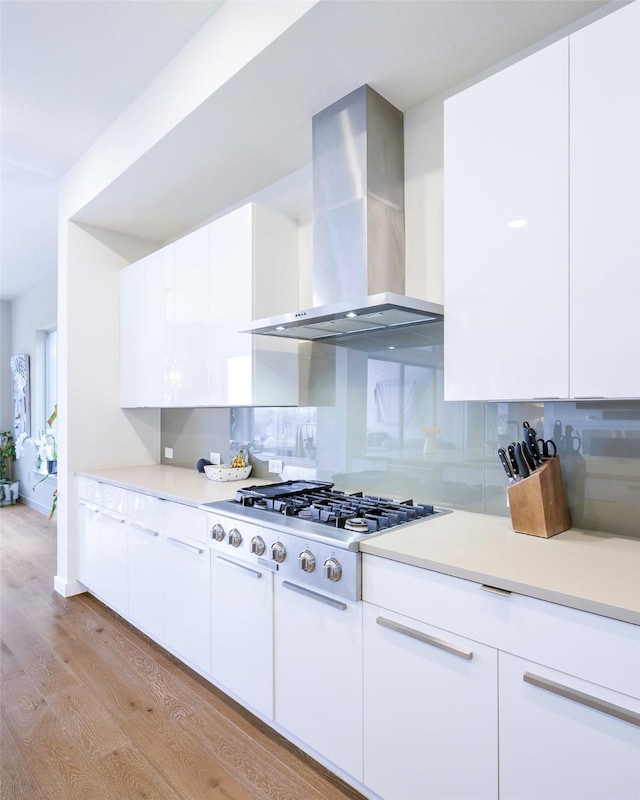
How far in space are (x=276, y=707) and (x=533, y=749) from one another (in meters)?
1.00

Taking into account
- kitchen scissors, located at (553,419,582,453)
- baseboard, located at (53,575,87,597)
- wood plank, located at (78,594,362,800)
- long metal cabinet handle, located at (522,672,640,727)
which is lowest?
wood plank, located at (78,594,362,800)

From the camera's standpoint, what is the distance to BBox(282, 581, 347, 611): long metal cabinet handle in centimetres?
160

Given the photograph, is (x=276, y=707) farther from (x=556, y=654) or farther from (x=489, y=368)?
(x=489, y=368)

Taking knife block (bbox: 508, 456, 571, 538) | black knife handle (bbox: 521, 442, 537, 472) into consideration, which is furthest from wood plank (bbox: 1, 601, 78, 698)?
black knife handle (bbox: 521, 442, 537, 472)

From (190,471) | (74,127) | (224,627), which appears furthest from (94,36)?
(224,627)

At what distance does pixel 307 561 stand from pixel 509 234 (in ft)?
4.12

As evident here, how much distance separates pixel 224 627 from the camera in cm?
207

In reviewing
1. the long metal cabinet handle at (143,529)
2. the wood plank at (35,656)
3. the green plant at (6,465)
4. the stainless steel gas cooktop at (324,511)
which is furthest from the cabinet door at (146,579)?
the green plant at (6,465)

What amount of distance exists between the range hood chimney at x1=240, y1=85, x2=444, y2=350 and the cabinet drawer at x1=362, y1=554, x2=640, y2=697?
99 cm

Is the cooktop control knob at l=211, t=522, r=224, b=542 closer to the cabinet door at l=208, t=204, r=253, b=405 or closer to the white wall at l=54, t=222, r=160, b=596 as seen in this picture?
the cabinet door at l=208, t=204, r=253, b=405

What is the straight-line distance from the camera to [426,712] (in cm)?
138

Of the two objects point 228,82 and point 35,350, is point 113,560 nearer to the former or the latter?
point 228,82

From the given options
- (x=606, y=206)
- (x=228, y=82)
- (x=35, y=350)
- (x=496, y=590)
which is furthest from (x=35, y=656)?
(x=35, y=350)

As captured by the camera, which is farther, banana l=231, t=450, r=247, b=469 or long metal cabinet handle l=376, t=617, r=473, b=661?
banana l=231, t=450, r=247, b=469
